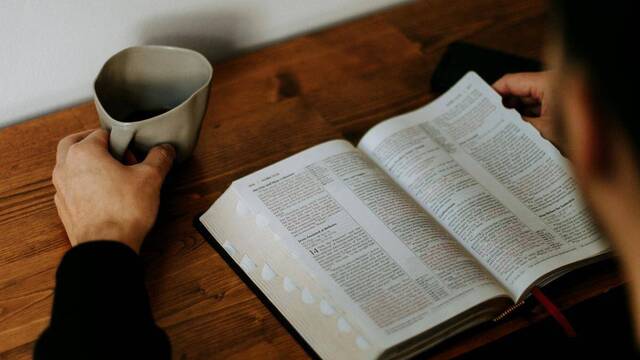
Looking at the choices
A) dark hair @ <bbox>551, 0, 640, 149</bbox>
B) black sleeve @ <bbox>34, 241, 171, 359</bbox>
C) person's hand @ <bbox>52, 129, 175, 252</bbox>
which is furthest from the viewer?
person's hand @ <bbox>52, 129, 175, 252</bbox>

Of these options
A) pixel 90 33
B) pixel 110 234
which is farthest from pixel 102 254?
pixel 90 33

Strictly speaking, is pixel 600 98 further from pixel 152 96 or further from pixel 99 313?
pixel 152 96

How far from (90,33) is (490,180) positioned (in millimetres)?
562

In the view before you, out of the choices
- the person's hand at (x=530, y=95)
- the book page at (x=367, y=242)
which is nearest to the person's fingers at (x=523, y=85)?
the person's hand at (x=530, y=95)

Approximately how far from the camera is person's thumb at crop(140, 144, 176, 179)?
81cm

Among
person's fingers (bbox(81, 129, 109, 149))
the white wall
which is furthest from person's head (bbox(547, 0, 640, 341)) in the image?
the white wall

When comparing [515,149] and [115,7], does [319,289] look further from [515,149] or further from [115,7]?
[115,7]

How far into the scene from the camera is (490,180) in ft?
2.89

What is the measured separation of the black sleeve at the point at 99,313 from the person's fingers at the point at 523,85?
555 millimetres

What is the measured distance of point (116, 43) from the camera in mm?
984

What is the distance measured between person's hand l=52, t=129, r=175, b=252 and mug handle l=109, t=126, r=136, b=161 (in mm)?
11

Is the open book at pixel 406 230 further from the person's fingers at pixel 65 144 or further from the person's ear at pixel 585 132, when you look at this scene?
the person's ear at pixel 585 132

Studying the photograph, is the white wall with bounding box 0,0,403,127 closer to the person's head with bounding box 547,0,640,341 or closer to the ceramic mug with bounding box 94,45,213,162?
the ceramic mug with bounding box 94,45,213,162

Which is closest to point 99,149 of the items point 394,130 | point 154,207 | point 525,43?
point 154,207
